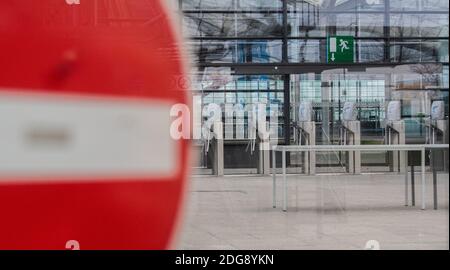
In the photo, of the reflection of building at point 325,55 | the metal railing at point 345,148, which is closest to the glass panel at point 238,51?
the reflection of building at point 325,55

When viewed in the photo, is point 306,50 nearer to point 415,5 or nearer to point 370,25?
point 370,25

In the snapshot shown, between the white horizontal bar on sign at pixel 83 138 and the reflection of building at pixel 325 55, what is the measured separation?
270mm

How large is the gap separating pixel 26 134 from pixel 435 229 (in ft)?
4.42

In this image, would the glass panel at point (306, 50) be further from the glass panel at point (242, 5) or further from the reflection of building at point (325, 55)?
the glass panel at point (242, 5)

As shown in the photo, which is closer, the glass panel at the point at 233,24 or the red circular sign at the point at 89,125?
the red circular sign at the point at 89,125

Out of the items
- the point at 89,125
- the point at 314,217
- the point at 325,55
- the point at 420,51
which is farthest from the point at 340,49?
the point at 89,125

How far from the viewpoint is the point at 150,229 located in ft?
5.94

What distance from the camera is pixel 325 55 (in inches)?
77.9

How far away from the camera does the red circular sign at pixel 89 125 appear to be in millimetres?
1608

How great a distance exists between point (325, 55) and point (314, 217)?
0.54 metres

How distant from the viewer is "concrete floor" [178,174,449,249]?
1.95 m

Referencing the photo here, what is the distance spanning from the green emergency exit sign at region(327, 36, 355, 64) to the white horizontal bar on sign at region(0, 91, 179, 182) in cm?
54
